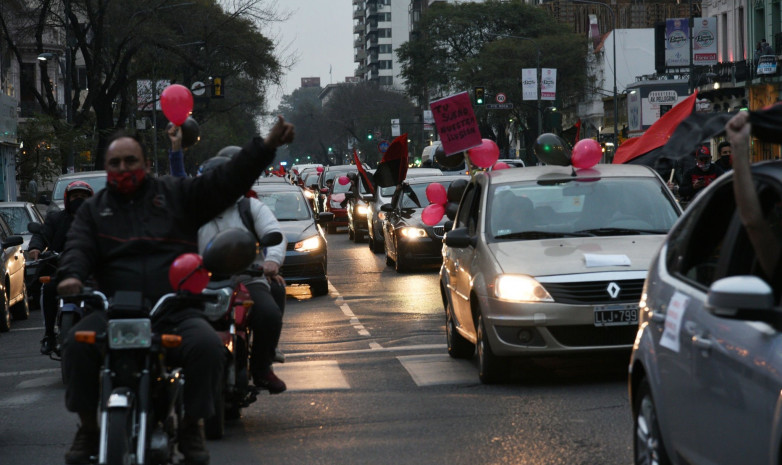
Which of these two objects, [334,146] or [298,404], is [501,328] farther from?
[334,146]

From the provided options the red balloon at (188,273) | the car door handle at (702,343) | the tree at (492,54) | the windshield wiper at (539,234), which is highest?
the tree at (492,54)

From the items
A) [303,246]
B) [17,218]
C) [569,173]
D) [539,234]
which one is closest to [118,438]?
[539,234]

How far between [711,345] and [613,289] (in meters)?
4.78

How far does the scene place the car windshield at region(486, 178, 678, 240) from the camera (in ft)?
35.0

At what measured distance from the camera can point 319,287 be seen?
1997 cm

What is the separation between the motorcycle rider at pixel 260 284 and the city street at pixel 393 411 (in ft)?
1.33

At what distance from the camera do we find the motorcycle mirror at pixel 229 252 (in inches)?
223

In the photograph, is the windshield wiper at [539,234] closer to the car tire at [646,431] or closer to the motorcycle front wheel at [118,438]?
the car tire at [646,431]

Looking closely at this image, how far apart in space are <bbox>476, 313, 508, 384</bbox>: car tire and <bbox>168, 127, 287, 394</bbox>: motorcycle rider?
1901 millimetres

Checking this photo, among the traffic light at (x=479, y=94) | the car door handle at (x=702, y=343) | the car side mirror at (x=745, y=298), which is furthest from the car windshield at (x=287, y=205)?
the traffic light at (x=479, y=94)

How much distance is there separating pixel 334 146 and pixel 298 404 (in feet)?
527

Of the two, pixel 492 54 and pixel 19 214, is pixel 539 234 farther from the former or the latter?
pixel 492 54

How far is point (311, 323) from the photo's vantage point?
1589 centimetres

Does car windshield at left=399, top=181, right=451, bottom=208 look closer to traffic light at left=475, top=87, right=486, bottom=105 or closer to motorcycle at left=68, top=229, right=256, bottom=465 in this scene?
motorcycle at left=68, top=229, right=256, bottom=465
